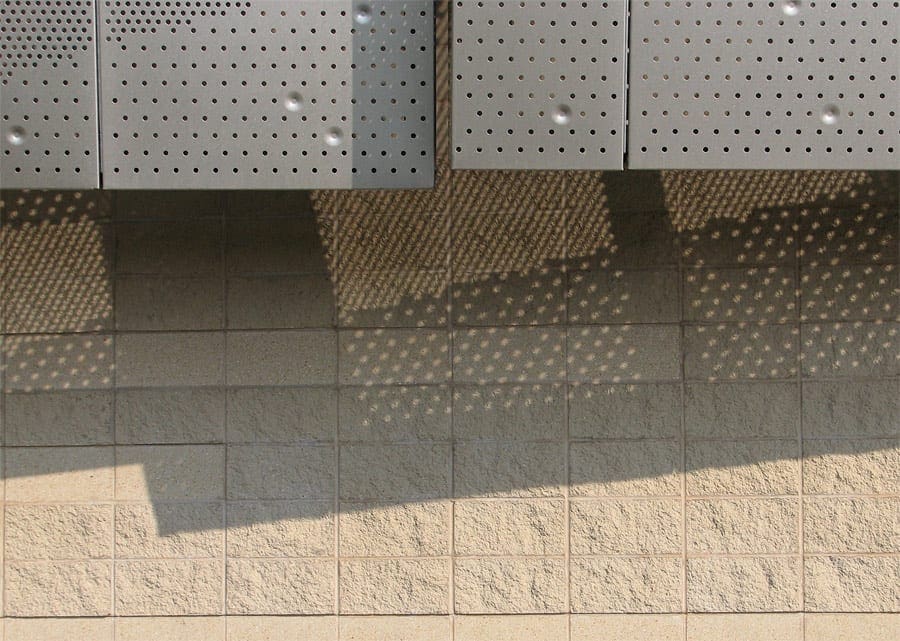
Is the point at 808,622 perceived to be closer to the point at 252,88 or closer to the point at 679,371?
the point at 679,371

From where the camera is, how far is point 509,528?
3.86m

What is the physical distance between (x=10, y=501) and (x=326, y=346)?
1.70m

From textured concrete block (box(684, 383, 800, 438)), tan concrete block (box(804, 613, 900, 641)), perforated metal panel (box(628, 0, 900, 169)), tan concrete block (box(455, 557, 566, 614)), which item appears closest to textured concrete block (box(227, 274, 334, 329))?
tan concrete block (box(455, 557, 566, 614))

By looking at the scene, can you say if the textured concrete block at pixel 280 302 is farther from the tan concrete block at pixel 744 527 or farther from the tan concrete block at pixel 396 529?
the tan concrete block at pixel 744 527

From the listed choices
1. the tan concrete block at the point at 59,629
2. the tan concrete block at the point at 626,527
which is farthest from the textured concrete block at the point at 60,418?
the tan concrete block at the point at 626,527

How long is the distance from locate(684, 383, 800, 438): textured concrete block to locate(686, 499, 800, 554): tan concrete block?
1.09 feet

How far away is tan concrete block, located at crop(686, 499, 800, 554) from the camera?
385cm

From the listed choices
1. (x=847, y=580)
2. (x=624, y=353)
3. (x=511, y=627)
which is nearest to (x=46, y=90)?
(x=624, y=353)

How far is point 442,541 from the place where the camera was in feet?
12.7

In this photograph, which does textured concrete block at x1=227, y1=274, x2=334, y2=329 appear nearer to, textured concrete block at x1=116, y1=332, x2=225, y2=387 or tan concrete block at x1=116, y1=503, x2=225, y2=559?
textured concrete block at x1=116, y1=332, x2=225, y2=387

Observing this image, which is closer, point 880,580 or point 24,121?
point 24,121

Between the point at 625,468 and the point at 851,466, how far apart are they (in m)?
1.08

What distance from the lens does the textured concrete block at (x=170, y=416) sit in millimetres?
3879

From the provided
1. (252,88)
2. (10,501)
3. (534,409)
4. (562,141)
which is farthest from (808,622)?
(10,501)
